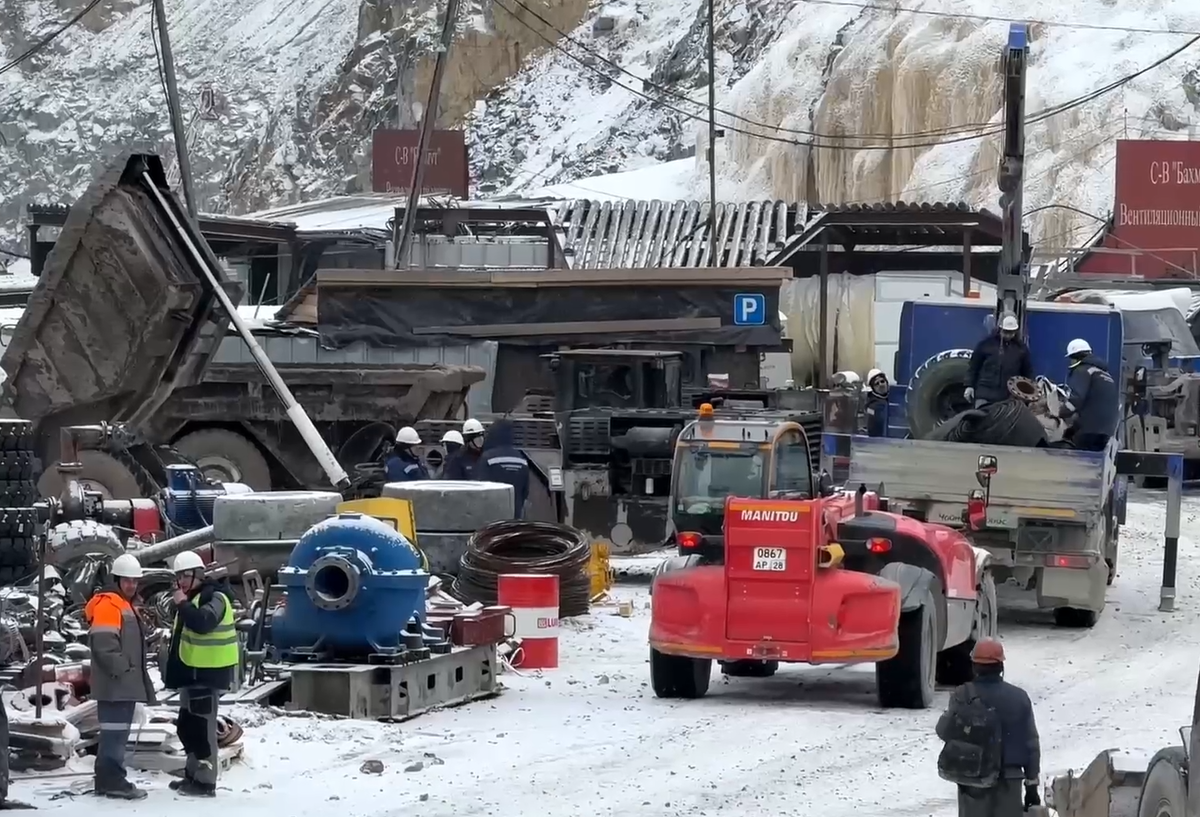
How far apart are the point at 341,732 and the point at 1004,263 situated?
27.2ft

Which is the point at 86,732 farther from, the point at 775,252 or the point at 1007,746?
the point at 775,252

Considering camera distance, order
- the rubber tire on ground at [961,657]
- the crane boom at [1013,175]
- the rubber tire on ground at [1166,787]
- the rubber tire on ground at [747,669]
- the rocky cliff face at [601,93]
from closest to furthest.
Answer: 1. the rubber tire on ground at [1166,787]
2. the rubber tire on ground at [961,657]
3. the rubber tire on ground at [747,669]
4. the crane boom at [1013,175]
5. the rocky cliff face at [601,93]

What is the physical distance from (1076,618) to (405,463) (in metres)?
6.20

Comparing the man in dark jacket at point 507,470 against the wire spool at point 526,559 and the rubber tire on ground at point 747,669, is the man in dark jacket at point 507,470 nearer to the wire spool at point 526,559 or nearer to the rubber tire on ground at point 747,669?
the wire spool at point 526,559

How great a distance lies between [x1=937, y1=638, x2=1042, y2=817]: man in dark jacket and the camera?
26.6 feet

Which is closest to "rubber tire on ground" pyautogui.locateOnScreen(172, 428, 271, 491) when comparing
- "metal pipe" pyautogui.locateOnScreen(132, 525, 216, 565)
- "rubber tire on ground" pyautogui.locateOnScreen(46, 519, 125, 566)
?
"metal pipe" pyautogui.locateOnScreen(132, 525, 216, 565)

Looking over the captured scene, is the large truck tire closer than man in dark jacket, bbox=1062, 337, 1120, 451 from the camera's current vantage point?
No

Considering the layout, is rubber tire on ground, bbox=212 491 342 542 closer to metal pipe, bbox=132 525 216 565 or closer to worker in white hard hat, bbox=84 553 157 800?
metal pipe, bbox=132 525 216 565

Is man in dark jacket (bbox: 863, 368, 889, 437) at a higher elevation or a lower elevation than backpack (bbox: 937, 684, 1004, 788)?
higher

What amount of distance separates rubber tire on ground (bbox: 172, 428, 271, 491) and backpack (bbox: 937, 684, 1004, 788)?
49.7ft

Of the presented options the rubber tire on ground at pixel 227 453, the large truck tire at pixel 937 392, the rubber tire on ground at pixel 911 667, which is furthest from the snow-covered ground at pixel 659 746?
the rubber tire on ground at pixel 227 453

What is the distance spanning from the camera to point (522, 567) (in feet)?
51.7

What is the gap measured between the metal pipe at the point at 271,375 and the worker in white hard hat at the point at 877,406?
505cm

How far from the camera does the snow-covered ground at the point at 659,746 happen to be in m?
10.0
